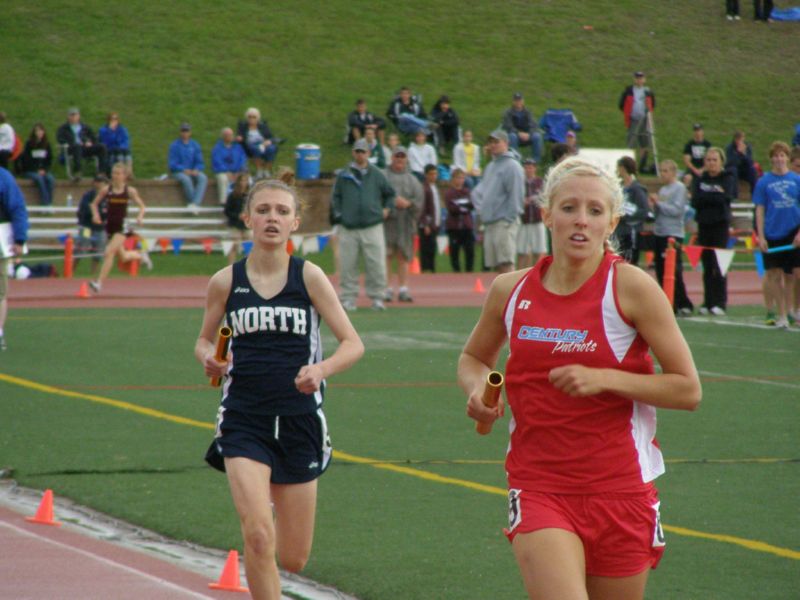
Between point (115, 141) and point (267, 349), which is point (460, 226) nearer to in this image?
point (115, 141)

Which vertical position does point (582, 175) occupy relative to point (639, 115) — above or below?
below

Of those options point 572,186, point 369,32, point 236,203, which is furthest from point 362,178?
point 369,32

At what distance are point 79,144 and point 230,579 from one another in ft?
86.3

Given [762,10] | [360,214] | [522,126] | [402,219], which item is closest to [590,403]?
[360,214]

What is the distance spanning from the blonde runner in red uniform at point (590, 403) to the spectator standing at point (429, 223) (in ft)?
76.1

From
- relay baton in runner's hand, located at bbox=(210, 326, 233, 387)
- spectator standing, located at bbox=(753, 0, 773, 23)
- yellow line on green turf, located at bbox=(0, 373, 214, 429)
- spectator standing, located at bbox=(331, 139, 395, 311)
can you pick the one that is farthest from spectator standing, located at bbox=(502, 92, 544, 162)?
relay baton in runner's hand, located at bbox=(210, 326, 233, 387)

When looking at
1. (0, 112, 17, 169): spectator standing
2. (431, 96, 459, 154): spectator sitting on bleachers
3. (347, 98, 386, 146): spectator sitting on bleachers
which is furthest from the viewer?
(431, 96, 459, 154): spectator sitting on bleachers

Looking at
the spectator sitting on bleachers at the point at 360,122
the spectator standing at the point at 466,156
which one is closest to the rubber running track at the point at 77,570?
the spectator standing at the point at 466,156

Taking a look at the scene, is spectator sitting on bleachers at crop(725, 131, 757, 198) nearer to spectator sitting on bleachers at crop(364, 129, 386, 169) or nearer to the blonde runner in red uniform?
spectator sitting on bleachers at crop(364, 129, 386, 169)

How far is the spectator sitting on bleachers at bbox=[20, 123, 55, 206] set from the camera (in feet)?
101

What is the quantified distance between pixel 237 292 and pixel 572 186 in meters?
2.09

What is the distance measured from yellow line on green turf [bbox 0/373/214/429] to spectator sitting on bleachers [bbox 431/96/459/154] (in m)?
23.2

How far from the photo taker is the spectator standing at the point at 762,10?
4831cm

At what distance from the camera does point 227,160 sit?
103 feet
